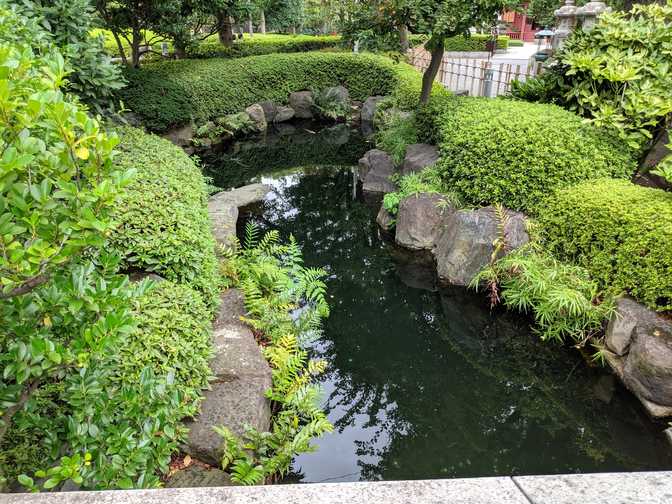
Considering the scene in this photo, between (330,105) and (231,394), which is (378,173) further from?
(231,394)

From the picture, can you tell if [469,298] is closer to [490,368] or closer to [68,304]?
[490,368]

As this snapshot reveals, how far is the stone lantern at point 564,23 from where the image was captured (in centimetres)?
978

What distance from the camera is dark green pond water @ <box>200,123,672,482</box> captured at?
4246mm

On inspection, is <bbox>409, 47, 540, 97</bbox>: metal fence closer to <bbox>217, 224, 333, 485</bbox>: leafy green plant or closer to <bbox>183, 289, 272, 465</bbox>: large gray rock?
<bbox>217, 224, 333, 485</bbox>: leafy green plant

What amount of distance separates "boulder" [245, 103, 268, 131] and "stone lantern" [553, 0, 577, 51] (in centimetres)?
913

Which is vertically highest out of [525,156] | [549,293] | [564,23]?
[564,23]

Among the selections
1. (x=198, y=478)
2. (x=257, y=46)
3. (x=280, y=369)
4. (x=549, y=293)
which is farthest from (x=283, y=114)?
(x=198, y=478)

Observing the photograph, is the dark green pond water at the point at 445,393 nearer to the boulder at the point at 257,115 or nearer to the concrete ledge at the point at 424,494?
the concrete ledge at the point at 424,494

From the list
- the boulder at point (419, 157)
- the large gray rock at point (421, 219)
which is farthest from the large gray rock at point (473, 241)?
the boulder at point (419, 157)

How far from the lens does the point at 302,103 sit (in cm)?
1783

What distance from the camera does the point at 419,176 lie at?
8.67 meters

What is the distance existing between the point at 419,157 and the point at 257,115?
8.26 metres

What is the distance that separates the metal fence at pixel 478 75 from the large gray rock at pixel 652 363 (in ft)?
21.9

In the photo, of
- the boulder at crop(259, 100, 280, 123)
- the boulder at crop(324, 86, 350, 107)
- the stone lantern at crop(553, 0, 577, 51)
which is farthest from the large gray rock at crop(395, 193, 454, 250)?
the boulder at crop(324, 86, 350, 107)
